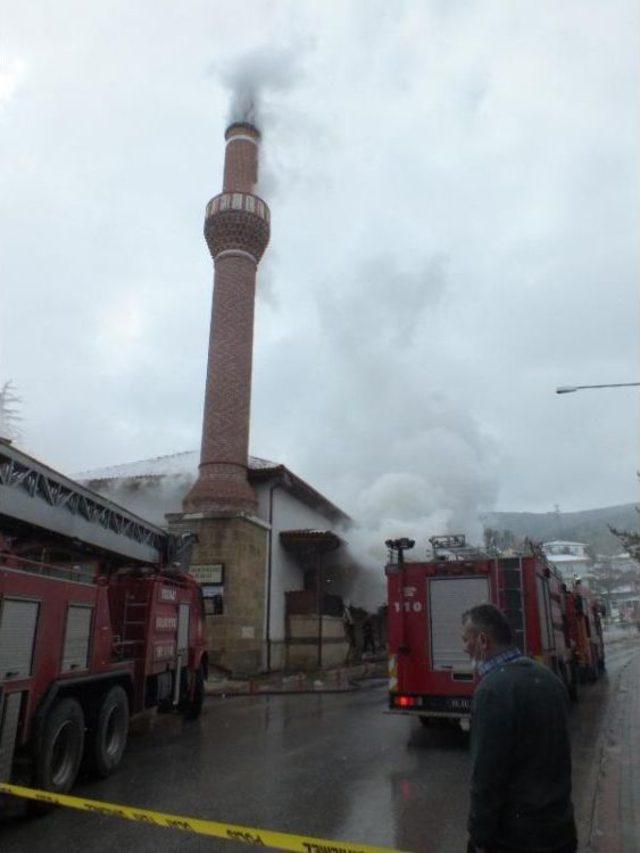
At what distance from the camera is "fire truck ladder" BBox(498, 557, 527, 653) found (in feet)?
29.7

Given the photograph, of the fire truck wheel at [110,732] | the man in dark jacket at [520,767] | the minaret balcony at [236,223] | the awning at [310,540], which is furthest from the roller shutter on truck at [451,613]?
the minaret balcony at [236,223]

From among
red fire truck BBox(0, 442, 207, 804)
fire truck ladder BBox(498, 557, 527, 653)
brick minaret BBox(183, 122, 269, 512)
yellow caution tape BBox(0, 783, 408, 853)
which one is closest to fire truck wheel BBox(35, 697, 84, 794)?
red fire truck BBox(0, 442, 207, 804)

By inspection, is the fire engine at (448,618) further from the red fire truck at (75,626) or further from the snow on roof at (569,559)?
the snow on roof at (569,559)

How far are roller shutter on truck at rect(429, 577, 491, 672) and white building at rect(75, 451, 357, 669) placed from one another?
1095 centimetres

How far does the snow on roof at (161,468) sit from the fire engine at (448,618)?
12.5 meters

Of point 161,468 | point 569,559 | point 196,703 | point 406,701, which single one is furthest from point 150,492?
point 569,559

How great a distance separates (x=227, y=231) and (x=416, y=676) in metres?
17.5

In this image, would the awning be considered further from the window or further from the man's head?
the man's head

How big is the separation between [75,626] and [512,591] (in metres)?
5.72

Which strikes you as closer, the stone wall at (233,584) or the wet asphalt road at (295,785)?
the wet asphalt road at (295,785)

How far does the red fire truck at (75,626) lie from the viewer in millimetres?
5711

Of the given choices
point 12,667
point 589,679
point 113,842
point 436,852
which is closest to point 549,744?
point 436,852

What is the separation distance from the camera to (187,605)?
11.3 meters

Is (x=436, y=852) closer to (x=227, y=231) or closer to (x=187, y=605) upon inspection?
(x=187, y=605)
